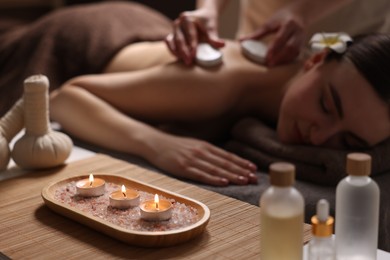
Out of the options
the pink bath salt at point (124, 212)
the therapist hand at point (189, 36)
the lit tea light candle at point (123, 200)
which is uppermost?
the therapist hand at point (189, 36)

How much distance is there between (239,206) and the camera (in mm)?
1342

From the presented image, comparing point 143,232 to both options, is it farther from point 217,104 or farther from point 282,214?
point 217,104

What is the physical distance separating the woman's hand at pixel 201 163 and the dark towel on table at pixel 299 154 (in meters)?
0.10

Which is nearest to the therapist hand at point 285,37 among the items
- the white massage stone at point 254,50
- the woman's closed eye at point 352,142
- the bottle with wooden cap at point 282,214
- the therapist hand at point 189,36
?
the white massage stone at point 254,50

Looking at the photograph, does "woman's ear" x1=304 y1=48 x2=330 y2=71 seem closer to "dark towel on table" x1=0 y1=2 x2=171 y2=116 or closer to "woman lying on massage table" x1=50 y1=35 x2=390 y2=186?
"woman lying on massage table" x1=50 y1=35 x2=390 y2=186

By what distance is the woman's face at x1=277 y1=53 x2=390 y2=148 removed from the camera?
5.11ft

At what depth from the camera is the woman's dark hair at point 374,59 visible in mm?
1545

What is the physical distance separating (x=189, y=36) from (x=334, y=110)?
1.94 feet

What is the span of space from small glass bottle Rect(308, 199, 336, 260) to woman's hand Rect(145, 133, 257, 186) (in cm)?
57

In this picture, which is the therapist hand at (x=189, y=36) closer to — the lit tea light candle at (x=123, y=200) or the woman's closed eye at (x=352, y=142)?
the woman's closed eye at (x=352, y=142)

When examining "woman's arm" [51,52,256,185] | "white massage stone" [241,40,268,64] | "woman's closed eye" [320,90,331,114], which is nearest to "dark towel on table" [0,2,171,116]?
"woman's arm" [51,52,256,185]

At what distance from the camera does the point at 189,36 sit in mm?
1947

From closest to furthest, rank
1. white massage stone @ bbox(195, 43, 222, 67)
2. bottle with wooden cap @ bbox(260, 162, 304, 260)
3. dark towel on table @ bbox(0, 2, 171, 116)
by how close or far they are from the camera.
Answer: bottle with wooden cap @ bbox(260, 162, 304, 260), white massage stone @ bbox(195, 43, 222, 67), dark towel on table @ bbox(0, 2, 171, 116)

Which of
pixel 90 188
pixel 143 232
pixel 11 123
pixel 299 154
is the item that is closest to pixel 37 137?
pixel 11 123
